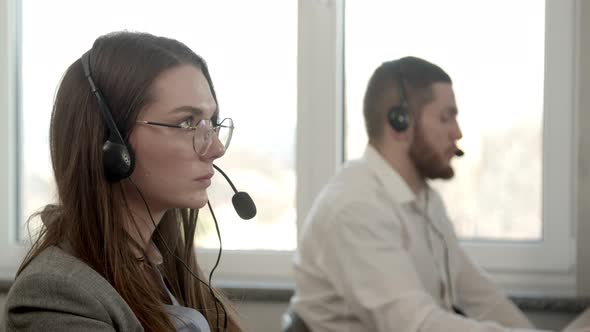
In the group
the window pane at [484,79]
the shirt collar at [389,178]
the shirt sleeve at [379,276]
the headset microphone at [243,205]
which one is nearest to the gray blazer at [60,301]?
the headset microphone at [243,205]

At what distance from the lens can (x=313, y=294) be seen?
1.66 m

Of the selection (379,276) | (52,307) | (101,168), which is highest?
(101,168)

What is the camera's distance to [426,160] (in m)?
1.72

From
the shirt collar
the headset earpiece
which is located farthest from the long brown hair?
the shirt collar

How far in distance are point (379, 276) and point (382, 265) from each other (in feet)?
0.07

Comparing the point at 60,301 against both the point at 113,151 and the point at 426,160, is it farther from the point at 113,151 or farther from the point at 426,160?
the point at 426,160

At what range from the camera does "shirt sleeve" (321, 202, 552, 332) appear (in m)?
1.50

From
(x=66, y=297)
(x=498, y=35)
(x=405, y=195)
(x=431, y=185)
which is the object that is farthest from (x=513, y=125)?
(x=66, y=297)

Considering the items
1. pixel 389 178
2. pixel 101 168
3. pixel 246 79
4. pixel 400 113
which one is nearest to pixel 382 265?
pixel 389 178

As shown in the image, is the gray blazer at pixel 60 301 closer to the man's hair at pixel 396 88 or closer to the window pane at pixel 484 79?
the man's hair at pixel 396 88

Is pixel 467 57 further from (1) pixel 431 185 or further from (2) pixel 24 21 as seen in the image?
(2) pixel 24 21

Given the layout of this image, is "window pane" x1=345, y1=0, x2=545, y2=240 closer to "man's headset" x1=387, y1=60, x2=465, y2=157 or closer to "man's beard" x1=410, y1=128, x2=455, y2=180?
"man's beard" x1=410, y1=128, x2=455, y2=180

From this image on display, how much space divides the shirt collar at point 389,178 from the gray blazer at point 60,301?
0.78 metres

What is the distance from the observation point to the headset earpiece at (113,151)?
1.01 meters
